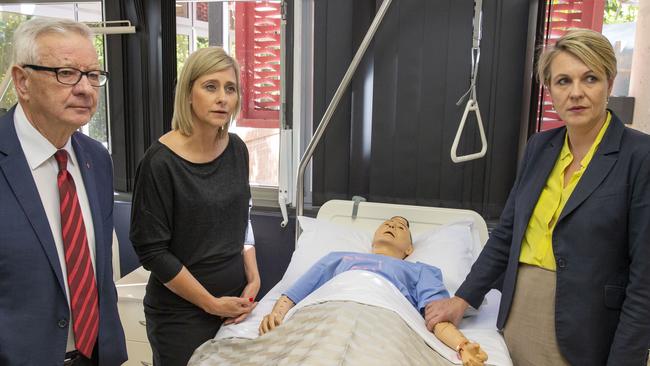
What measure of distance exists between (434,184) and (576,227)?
1240mm

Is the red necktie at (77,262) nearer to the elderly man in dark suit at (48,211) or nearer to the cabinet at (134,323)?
the elderly man in dark suit at (48,211)

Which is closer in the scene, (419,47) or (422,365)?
(422,365)

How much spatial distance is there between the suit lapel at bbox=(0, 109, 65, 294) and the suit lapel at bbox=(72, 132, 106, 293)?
0.14 meters

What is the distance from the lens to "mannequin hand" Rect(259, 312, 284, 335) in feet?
5.40

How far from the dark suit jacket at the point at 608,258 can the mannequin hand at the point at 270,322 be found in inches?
32.5

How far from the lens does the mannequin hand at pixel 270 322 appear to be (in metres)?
1.65

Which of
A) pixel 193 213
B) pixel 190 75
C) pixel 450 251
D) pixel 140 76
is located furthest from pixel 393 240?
pixel 140 76

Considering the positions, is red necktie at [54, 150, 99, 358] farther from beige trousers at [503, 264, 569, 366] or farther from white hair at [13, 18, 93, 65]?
beige trousers at [503, 264, 569, 366]

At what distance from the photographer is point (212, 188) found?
1508mm

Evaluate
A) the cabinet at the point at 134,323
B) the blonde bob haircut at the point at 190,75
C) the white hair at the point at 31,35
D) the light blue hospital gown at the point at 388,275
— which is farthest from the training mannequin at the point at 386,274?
the white hair at the point at 31,35

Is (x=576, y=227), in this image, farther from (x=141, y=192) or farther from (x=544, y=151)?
(x=141, y=192)

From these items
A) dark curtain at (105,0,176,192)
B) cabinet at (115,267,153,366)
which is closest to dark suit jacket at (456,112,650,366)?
cabinet at (115,267,153,366)

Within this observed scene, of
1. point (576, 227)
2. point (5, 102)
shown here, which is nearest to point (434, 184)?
point (576, 227)

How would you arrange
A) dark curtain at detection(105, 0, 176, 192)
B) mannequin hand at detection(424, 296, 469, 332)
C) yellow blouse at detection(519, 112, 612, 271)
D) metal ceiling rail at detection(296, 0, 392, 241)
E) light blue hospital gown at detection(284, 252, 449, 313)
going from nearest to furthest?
yellow blouse at detection(519, 112, 612, 271) → mannequin hand at detection(424, 296, 469, 332) → light blue hospital gown at detection(284, 252, 449, 313) → metal ceiling rail at detection(296, 0, 392, 241) → dark curtain at detection(105, 0, 176, 192)
